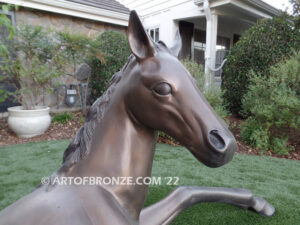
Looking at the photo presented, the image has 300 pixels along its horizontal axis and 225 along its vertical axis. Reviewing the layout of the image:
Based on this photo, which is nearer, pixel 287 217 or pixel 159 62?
pixel 159 62

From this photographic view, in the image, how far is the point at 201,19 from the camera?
7109 mm

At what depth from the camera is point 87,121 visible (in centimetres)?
81

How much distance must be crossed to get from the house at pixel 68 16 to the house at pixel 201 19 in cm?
150

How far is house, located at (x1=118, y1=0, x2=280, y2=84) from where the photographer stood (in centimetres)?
586

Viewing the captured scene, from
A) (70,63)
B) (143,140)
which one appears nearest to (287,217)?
(143,140)

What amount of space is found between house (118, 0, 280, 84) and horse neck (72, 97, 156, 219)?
420cm

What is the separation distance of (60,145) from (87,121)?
305 centimetres

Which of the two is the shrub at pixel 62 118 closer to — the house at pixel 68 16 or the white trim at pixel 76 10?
the house at pixel 68 16

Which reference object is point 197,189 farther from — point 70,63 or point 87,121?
point 70,63

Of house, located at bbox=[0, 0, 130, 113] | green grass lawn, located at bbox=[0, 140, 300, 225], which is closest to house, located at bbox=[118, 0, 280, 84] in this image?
house, located at bbox=[0, 0, 130, 113]

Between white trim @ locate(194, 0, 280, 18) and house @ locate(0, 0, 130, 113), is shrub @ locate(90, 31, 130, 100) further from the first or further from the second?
white trim @ locate(194, 0, 280, 18)

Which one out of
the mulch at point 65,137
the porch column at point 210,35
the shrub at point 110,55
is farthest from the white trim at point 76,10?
the mulch at point 65,137

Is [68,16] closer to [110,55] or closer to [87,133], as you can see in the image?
[110,55]

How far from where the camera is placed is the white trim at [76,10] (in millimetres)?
4832
